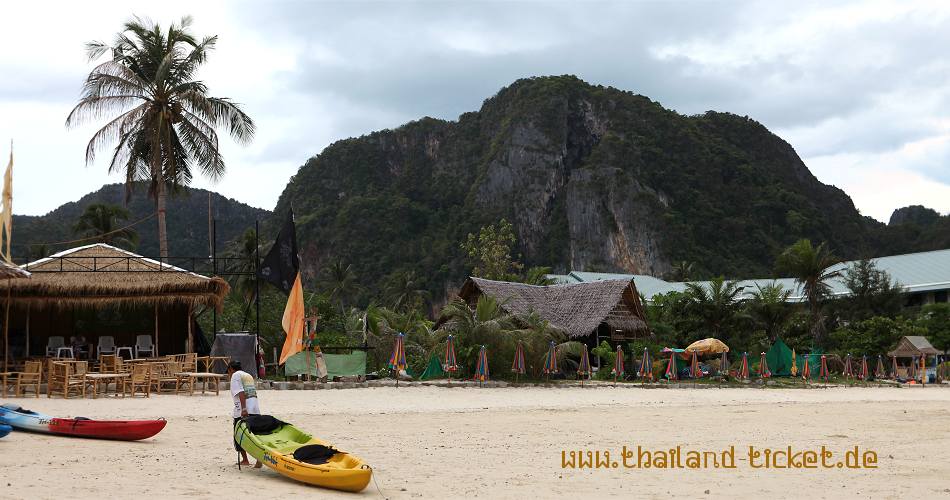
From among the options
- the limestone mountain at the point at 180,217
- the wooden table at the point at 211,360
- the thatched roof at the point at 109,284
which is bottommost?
the wooden table at the point at 211,360

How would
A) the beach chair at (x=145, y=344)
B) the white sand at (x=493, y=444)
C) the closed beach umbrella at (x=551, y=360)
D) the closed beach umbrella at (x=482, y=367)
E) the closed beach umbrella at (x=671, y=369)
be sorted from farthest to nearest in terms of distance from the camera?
the closed beach umbrella at (x=671, y=369) → the closed beach umbrella at (x=551, y=360) → the closed beach umbrella at (x=482, y=367) → the beach chair at (x=145, y=344) → the white sand at (x=493, y=444)

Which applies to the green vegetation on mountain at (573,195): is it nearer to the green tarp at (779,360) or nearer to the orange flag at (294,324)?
the green tarp at (779,360)

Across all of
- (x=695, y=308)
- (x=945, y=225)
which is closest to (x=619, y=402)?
(x=695, y=308)

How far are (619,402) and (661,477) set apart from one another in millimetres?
9605

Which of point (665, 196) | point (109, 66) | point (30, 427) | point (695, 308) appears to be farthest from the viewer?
point (665, 196)

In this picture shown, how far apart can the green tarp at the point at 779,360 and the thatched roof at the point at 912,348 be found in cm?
452

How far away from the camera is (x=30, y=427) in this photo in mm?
10508

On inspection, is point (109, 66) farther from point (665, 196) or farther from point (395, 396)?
point (665, 196)

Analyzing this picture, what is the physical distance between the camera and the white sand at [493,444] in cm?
766

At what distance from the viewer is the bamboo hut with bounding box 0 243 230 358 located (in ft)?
63.8

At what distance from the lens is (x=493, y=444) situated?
10758 millimetres

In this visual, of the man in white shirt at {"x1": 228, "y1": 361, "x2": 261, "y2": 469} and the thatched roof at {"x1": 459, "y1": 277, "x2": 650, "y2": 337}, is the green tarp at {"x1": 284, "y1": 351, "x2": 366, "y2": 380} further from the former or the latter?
the man in white shirt at {"x1": 228, "y1": 361, "x2": 261, "y2": 469}

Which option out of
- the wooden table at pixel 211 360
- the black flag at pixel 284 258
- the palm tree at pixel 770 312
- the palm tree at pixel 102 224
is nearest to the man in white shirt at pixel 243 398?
the black flag at pixel 284 258

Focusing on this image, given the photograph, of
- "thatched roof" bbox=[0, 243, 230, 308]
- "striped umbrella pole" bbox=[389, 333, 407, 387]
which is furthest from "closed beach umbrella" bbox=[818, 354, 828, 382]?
"thatched roof" bbox=[0, 243, 230, 308]
